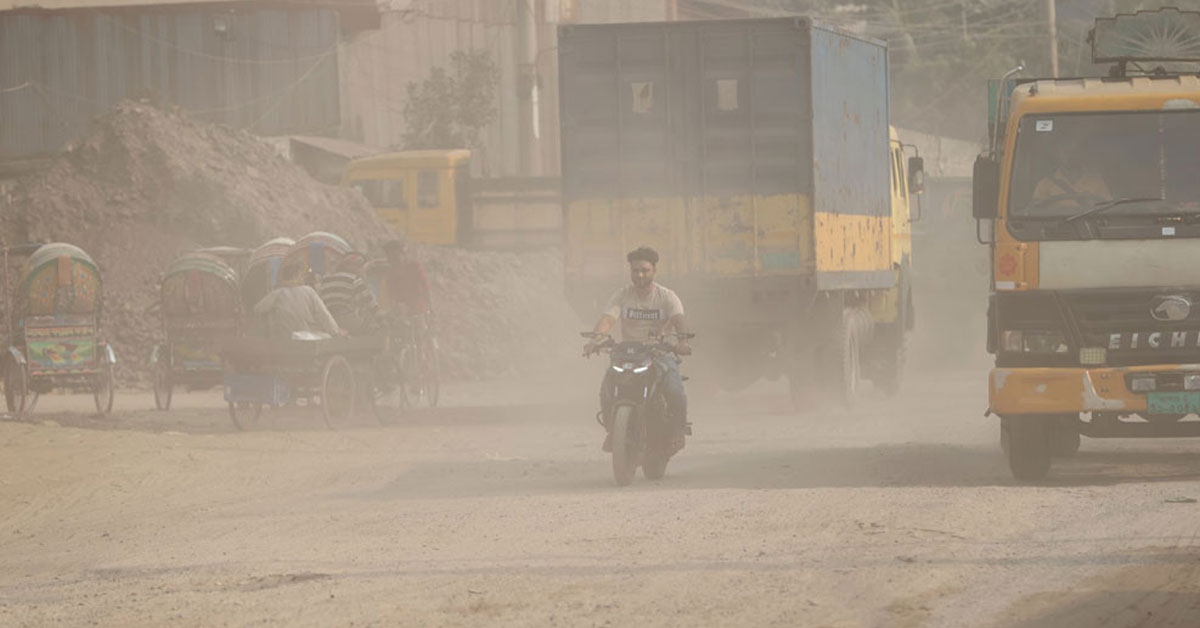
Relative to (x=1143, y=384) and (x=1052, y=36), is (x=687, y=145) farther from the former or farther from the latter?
(x=1052, y=36)

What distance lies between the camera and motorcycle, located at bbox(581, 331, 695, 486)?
13633mm

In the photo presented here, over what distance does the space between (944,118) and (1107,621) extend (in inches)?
2367

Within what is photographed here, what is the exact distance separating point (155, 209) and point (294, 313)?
12.6 metres

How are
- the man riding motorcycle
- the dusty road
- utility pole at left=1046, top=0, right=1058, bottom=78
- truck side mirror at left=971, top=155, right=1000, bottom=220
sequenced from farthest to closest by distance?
utility pole at left=1046, top=0, right=1058, bottom=78
the man riding motorcycle
truck side mirror at left=971, top=155, right=1000, bottom=220
the dusty road

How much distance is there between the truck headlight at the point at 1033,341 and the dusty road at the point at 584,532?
37.2 inches

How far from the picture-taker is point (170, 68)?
49.2 metres

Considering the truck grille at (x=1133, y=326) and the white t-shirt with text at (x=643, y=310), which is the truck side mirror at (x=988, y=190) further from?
the white t-shirt with text at (x=643, y=310)

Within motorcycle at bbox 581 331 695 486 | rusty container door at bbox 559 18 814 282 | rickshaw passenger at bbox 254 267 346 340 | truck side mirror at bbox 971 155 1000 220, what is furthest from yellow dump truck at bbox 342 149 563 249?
truck side mirror at bbox 971 155 1000 220

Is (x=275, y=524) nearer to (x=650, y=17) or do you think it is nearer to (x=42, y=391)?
(x=42, y=391)

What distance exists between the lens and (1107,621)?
7941 millimetres

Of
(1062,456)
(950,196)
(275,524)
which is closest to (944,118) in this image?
(950,196)

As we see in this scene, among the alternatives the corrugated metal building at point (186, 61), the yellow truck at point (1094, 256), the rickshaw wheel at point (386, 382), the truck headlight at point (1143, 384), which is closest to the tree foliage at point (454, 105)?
the corrugated metal building at point (186, 61)

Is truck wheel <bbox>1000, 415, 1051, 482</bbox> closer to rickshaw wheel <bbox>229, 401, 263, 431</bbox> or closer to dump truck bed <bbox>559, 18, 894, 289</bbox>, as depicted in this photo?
dump truck bed <bbox>559, 18, 894, 289</bbox>

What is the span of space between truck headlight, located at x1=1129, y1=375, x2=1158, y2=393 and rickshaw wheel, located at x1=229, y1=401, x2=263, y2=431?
33.9 ft
